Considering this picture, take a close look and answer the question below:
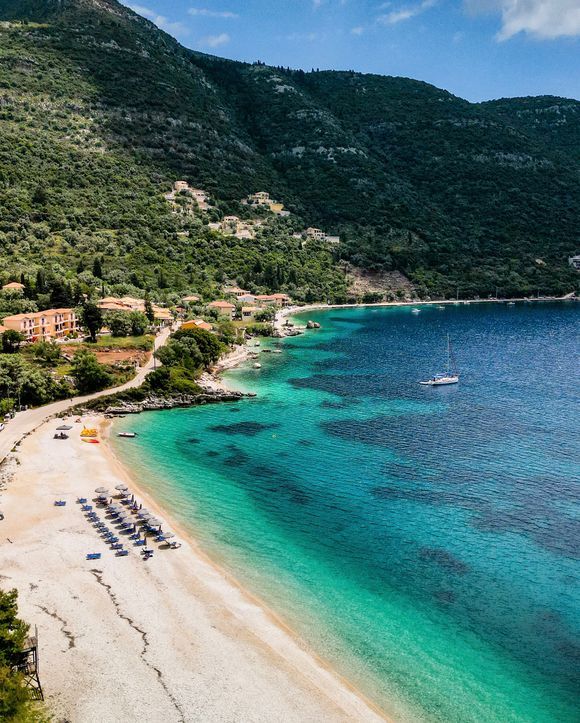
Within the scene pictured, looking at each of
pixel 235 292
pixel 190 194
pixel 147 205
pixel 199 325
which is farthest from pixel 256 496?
pixel 190 194

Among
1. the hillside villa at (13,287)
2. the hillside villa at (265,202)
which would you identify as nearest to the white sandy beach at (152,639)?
the hillside villa at (13,287)

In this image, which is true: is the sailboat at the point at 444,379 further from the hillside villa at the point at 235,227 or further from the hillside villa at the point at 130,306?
the hillside villa at the point at 235,227

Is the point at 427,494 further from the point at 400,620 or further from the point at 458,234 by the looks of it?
the point at 458,234

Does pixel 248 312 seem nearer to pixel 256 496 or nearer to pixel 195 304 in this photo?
pixel 195 304

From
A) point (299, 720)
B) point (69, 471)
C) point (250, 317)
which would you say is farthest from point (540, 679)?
point (250, 317)

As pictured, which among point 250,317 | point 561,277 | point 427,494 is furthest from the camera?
point 561,277

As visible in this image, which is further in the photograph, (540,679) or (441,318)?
(441,318)

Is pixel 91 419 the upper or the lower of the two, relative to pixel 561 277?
lower
